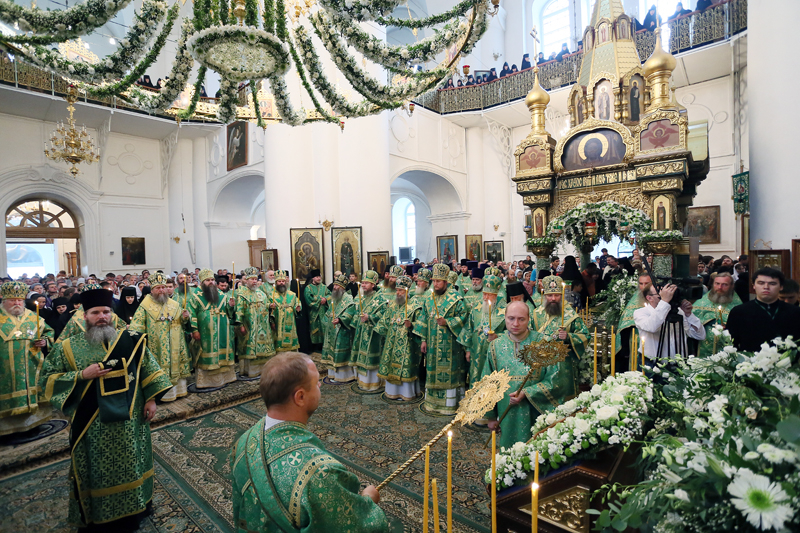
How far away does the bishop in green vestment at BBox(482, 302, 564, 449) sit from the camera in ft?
10.3

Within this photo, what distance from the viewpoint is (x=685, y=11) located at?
479 inches

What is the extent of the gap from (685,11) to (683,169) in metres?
8.16

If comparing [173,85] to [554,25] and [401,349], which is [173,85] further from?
[554,25]

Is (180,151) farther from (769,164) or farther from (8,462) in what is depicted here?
(769,164)

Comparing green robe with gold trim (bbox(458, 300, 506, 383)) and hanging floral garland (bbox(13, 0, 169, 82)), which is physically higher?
hanging floral garland (bbox(13, 0, 169, 82))

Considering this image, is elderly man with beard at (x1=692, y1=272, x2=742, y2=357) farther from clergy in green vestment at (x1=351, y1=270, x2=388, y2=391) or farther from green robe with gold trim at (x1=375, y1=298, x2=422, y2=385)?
clergy in green vestment at (x1=351, y1=270, x2=388, y2=391)

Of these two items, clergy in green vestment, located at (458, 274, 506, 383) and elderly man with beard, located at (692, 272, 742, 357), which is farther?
clergy in green vestment, located at (458, 274, 506, 383)

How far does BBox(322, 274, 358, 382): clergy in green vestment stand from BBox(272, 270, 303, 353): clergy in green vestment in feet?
2.90

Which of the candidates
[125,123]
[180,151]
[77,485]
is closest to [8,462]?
[77,485]

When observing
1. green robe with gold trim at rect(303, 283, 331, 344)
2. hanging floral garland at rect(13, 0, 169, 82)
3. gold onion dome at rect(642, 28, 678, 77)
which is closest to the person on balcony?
gold onion dome at rect(642, 28, 678, 77)

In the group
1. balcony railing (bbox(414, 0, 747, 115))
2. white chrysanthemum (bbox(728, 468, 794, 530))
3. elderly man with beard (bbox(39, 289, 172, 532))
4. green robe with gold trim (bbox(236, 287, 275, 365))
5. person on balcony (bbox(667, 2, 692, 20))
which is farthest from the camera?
person on balcony (bbox(667, 2, 692, 20))

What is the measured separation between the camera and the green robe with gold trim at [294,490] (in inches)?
56.8

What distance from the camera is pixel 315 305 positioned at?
944 centimetres

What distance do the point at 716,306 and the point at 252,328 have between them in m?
6.80
